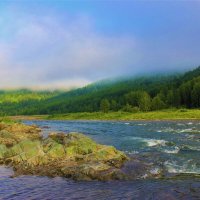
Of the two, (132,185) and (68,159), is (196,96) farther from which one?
(132,185)

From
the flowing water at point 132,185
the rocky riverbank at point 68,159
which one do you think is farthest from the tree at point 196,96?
the flowing water at point 132,185

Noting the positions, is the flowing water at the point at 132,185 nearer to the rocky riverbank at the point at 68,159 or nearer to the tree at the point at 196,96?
the rocky riverbank at the point at 68,159

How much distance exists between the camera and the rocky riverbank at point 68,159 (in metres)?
35.6

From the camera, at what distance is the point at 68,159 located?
41344 mm

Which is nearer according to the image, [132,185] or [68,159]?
[132,185]

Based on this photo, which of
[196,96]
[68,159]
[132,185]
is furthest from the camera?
[196,96]

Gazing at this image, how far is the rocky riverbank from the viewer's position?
35594mm

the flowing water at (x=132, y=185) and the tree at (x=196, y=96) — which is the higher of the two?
the tree at (x=196, y=96)

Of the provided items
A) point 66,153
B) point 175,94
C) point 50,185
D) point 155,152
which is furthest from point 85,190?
point 175,94

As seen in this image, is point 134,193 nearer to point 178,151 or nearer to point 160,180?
point 160,180

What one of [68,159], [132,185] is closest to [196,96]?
[68,159]

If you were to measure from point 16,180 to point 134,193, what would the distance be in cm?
1261

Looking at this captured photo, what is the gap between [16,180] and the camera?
34.8 metres

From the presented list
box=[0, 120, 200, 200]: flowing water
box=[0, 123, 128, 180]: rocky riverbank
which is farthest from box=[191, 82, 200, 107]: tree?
box=[0, 120, 200, 200]: flowing water
